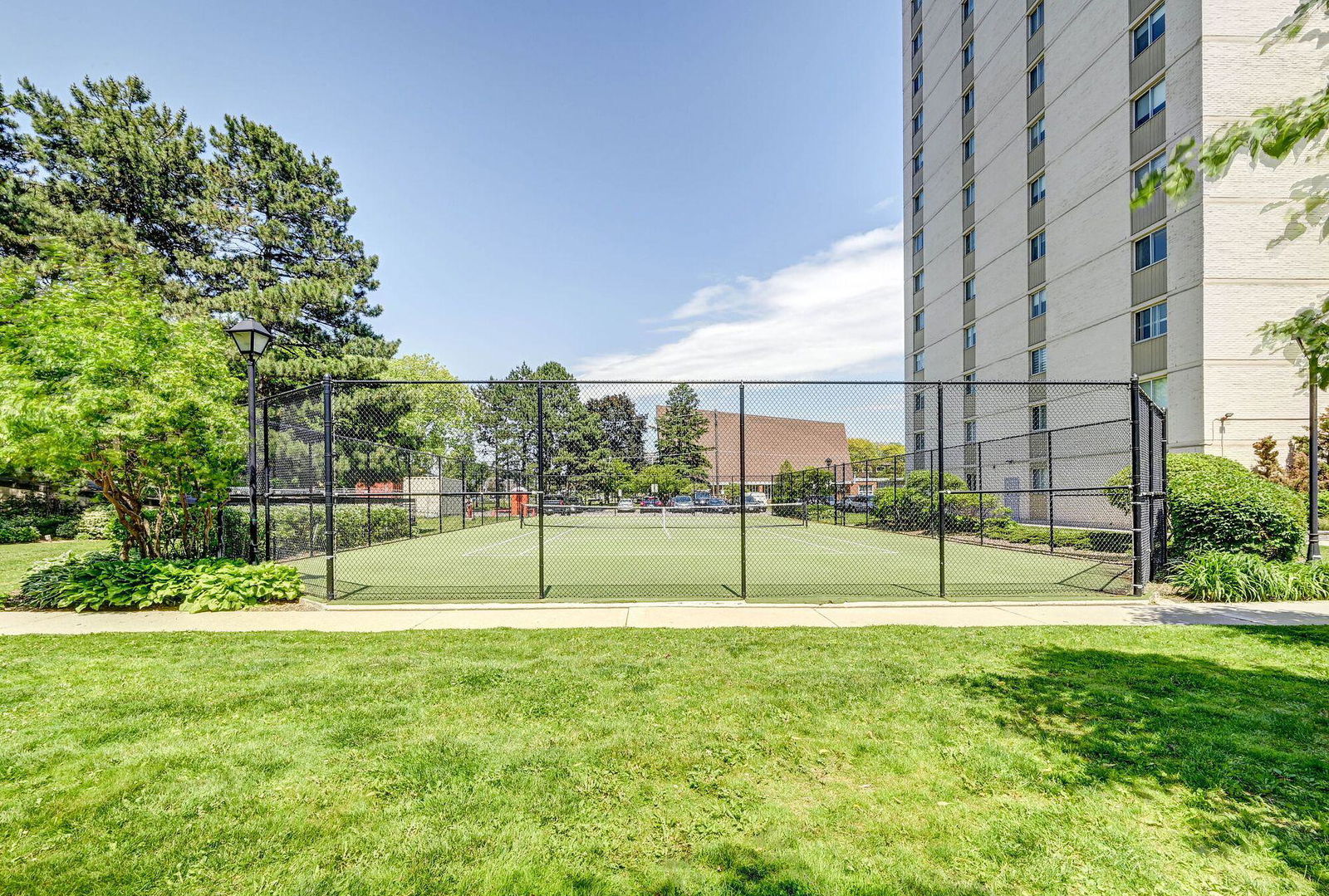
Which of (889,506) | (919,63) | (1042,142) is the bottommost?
(889,506)

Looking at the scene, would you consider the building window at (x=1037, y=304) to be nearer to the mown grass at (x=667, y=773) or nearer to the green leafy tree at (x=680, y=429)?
the green leafy tree at (x=680, y=429)

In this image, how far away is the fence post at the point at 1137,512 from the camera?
777cm

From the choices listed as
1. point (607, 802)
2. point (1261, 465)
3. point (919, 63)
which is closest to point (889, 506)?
point (1261, 465)

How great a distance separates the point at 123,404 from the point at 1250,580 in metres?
15.1

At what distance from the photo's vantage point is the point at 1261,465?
1524 cm

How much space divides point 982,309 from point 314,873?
108 ft

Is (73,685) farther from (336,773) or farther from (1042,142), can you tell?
(1042,142)

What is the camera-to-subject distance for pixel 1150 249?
62.1 ft

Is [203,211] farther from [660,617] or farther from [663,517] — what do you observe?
[660,617]

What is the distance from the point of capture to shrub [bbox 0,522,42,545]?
1620cm

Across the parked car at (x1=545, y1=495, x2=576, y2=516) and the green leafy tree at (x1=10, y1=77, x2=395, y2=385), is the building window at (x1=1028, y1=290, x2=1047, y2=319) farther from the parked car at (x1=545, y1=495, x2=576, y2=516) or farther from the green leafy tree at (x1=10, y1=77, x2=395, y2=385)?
the green leafy tree at (x1=10, y1=77, x2=395, y2=385)

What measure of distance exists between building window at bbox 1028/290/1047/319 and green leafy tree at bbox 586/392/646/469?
Result: 862 inches

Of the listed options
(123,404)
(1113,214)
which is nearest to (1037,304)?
(1113,214)

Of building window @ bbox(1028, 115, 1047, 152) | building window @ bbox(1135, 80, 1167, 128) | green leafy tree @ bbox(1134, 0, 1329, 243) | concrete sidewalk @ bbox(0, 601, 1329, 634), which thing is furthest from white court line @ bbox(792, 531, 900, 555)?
building window @ bbox(1028, 115, 1047, 152)
